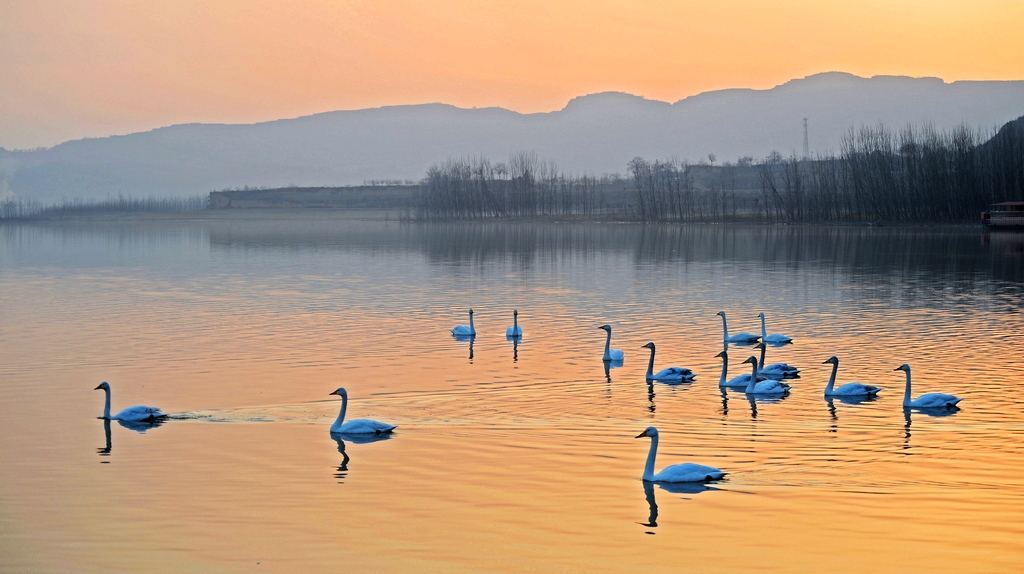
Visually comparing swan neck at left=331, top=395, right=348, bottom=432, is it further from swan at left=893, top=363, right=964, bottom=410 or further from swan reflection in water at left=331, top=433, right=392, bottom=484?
swan at left=893, top=363, right=964, bottom=410

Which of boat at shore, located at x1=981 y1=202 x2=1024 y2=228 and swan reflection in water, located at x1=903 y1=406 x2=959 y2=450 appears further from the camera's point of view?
boat at shore, located at x1=981 y1=202 x2=1024 y2=228

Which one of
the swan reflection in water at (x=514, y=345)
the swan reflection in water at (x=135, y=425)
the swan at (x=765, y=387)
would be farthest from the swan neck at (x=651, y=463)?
the swan reflection in water at (x=514, y=345)

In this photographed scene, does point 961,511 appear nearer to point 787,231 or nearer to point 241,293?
point 241,293

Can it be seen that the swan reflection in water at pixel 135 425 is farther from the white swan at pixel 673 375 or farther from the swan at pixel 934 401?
the swan at pixel 934 401

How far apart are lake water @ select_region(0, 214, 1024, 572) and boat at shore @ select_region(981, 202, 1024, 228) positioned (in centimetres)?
5262

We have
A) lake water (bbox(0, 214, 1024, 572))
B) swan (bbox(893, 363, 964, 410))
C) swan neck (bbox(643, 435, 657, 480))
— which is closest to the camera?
lake water (bbox(0, 214, 1024, 572))

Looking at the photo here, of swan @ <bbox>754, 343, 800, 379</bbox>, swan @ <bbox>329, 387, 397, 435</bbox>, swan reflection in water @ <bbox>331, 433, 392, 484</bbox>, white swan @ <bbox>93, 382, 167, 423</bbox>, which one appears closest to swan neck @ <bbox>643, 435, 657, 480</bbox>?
swan reflection in water @ <bbox>331, 433, 392, 484</bbox>

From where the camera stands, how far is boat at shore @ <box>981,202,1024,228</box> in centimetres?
9200

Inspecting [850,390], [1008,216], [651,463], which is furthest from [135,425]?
[1008,216]

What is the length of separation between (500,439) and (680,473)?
4.09 m

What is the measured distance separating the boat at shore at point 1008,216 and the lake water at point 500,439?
173 ft

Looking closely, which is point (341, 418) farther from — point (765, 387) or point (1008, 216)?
point (1008, 216)

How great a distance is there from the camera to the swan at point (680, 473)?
15805 mm

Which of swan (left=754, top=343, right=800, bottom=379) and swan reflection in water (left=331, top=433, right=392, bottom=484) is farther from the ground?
swan (left=754, top=343, right=800, bottom=379)
